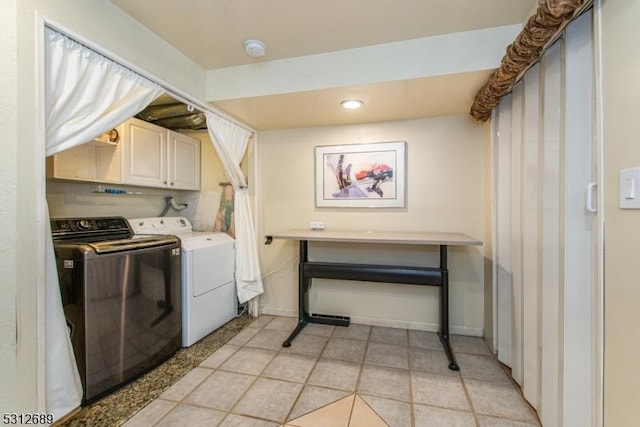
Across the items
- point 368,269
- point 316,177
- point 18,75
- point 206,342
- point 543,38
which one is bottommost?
point 206,342

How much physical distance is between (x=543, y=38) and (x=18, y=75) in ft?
7.55

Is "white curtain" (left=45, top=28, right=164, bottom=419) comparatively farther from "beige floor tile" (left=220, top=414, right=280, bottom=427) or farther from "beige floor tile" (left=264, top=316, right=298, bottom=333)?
"beige floor tile" (left=264, top=316, right=298, bottom=333)

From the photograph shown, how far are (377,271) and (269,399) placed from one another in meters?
1.30

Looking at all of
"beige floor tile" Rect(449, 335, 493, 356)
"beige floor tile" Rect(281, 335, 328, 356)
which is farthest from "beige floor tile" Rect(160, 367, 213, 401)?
"beige floor tile" Rect(449, 335, 493, 356)

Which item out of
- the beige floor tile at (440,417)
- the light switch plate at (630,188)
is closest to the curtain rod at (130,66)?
the light switch plate at (630,188)

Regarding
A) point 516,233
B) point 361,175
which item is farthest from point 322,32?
point 516,233

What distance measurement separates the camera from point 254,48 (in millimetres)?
1888

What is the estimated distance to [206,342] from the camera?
95.7 inches

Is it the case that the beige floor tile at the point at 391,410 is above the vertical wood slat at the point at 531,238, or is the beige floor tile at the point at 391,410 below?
below

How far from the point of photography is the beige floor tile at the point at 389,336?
2.45 m

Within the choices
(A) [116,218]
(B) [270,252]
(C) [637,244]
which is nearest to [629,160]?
(C) [637,244]

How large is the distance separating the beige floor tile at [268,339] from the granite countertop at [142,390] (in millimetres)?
→ 243

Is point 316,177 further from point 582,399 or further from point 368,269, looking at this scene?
point 582,399

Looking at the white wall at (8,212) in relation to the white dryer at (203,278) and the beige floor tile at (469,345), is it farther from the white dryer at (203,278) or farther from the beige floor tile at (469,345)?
the beige floor tile at (469,345)
